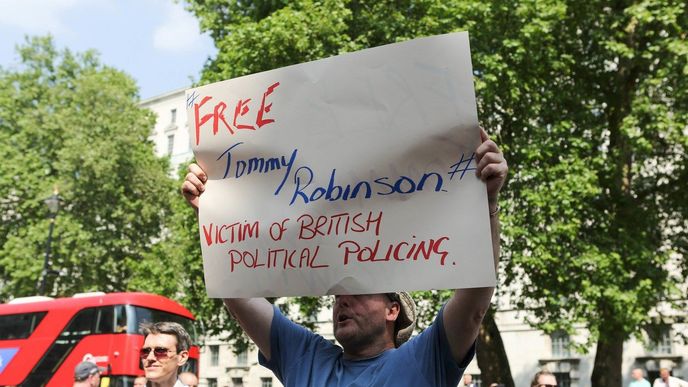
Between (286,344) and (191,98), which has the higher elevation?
(191,98)

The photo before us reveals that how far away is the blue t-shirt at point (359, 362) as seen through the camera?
245cm

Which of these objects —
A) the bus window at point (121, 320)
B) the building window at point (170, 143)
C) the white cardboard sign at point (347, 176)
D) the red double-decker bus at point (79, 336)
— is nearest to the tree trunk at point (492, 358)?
the red double-decker bus at point (79, 336)

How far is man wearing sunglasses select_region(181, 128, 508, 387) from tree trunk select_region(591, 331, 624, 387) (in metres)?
15.4

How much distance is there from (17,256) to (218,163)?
26.5 metres

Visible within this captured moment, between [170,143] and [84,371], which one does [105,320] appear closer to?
[84,371]

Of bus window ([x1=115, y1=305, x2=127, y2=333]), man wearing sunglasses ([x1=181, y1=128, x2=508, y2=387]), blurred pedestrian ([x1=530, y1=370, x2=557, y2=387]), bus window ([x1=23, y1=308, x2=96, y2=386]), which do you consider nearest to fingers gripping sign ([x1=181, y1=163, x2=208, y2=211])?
man wearing sunglasses ([x1=181, y1=128, x2=508, y2=387])

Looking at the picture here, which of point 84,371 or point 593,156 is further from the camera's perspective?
point 593,156

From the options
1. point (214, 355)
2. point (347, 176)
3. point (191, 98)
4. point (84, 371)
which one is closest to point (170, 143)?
point (214, 355)

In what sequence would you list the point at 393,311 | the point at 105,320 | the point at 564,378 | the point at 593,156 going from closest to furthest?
the point at 393,311, the point at 593,156, the point at 105,320, the point at 564,378

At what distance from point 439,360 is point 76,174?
29.6 metres

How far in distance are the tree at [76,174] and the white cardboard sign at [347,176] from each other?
26.3m

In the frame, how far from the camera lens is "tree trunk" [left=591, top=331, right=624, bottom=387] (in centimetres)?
1703

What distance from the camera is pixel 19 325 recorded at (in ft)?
58.7

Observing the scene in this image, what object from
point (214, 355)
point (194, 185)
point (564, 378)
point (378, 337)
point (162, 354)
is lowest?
point (378, 337)
